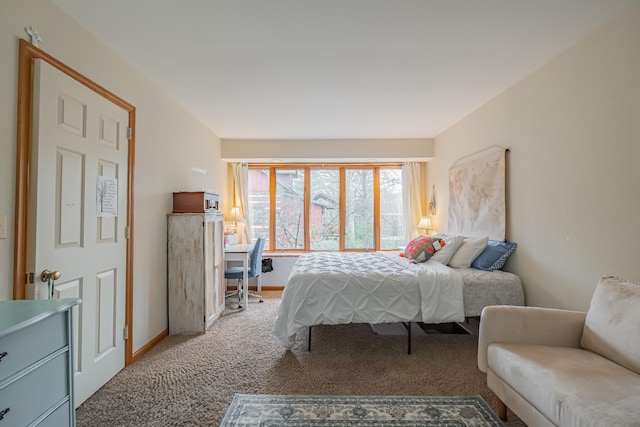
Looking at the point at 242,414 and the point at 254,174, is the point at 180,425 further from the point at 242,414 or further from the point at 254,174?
the point at 254,174

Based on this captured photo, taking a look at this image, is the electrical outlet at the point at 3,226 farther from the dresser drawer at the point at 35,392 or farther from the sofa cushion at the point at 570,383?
the sofa cushion at the point at 570,383

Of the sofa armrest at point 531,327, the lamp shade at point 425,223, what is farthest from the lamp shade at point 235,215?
the sofa armrest at point 531,327

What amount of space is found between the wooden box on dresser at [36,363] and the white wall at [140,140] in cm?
67

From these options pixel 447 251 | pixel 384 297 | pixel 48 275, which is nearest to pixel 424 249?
pixel 447 251

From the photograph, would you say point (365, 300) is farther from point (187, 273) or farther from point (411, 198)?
point (411, 198)

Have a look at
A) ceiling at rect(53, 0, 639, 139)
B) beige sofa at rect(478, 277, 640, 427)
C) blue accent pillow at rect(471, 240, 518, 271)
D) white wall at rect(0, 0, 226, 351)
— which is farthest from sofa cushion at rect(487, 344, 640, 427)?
white wall at rect(0, 0, 226, 351)

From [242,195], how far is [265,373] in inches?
130

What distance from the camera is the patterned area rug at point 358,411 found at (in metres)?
1.72

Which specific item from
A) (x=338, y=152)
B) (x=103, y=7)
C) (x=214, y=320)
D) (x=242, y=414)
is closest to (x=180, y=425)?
(x=242, y=414)

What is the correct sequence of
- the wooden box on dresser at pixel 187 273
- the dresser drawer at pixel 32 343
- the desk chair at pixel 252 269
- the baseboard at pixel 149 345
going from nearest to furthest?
1. the dresser drawer at pixel 32 343
2. the baseboard at pixel 149 345
3. the wooden box on dresser at pixel 187 273
4. the desk chair at pixel 252 269

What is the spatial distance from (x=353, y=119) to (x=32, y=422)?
12.1 feet

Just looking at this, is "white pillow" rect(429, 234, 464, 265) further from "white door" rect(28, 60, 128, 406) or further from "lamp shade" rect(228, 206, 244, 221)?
"lamp shade" rect(228, 206, 244, 221)

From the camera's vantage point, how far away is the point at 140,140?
8.42 ft

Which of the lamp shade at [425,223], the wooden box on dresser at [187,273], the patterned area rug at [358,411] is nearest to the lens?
the patterned area rug at [358,411]
